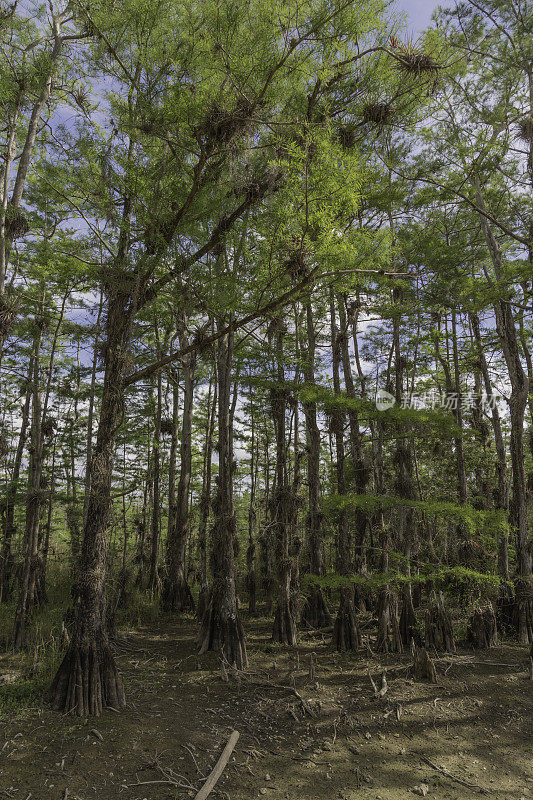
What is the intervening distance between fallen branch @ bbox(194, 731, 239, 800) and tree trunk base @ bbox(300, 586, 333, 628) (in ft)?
16.9

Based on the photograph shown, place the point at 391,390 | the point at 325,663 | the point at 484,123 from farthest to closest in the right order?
the point at 391,390 < the point at 484,123 < the point at 325,663

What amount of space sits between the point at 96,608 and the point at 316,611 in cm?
592

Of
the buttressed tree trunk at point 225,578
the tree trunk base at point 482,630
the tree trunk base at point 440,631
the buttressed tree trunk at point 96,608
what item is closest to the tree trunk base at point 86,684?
the buttressed tree trunk at point 96,608

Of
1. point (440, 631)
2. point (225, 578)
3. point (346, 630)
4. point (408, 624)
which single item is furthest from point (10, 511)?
point (440, 631)

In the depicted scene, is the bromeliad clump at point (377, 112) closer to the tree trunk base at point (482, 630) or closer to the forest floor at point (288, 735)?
the forest floor at point (288, 735)

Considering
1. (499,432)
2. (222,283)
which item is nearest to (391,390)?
(499,432)

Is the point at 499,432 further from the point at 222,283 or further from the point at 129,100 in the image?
the point at 129,100

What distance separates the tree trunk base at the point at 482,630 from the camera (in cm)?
841

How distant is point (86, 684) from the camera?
202 inches

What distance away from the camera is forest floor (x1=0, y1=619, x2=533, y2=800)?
4.23m

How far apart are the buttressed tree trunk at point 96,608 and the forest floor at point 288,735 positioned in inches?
8.0

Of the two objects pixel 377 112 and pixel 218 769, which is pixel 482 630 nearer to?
pixel 218 769

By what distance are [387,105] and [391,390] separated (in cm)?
935

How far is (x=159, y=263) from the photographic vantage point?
5.69 m
